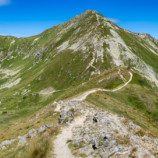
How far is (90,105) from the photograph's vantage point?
35875mm

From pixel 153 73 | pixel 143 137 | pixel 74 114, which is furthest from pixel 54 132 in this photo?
pixel 153 73

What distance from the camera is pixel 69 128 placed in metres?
23.7

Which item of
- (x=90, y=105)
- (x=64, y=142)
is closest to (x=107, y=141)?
(x=64, y=142)

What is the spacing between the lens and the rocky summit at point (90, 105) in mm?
17609

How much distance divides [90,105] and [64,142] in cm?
1745

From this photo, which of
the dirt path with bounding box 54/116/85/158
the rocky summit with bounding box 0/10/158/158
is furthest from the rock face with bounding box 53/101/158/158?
the dirt path with bounding box 54/116/85/158

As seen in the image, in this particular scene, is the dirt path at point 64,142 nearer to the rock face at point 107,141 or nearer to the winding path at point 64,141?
the winding path at point 64,141

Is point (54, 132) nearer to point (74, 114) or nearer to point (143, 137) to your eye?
point (74, 114)

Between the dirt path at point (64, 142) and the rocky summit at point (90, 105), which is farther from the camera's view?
the rocky summit at point (90, 105)

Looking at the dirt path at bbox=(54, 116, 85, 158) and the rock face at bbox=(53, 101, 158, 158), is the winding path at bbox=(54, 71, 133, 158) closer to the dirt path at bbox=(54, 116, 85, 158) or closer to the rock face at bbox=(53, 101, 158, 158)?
the dirt path at bbox=(54, 116, 85, 158)

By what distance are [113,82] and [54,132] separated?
54.2 meters

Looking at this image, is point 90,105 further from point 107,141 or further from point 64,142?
point 107,141

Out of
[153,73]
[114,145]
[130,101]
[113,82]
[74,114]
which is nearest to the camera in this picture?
[114,145]

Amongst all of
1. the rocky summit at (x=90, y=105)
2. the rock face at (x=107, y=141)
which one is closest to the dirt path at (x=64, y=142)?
the rocky summit at (x=90, y=105)
